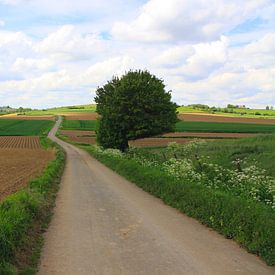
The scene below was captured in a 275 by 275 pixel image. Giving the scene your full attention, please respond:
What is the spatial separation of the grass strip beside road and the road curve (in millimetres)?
277

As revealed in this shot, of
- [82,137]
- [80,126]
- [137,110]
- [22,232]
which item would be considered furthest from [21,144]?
[22,232]

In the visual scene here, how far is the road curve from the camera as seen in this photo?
7.95 meters

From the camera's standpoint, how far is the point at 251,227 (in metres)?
9.98

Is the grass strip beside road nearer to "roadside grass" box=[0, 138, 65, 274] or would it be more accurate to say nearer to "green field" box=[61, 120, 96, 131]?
"roadside grass" box=[0, 138, 65, 274]

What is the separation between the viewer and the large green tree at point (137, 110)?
138 feet

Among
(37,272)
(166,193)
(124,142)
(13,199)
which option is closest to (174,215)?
(166,193)

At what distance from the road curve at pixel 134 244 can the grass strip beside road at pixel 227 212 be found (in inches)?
10.9

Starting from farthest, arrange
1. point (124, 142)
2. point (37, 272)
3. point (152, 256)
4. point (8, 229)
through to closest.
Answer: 1. point (124, 142)
2. point (8, 229)
3. point (152, 256)
4. point (37, 272)

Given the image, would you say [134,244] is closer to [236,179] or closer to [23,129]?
[236,179]

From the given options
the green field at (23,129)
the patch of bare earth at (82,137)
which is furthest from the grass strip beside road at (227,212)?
the green field at (23,129)

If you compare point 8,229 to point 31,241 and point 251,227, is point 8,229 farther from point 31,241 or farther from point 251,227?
point 251,227

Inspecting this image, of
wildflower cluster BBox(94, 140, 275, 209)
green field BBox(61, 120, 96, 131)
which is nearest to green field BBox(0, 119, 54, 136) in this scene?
green field BBox(61, 120, 96, 131)

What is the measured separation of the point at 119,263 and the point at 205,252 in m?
2.04

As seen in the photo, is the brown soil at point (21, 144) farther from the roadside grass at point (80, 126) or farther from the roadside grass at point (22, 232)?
the roadside grass at point (22, 232)
